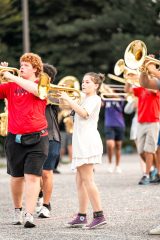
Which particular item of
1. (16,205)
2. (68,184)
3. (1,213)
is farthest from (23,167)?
(68,184)

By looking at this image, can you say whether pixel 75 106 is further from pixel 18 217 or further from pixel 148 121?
pixel 148 121

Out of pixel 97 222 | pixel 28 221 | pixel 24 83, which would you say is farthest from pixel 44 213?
pixel 24 83

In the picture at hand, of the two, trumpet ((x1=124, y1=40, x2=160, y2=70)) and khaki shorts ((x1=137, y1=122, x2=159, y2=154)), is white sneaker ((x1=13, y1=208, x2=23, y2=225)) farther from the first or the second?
khaki shorts ((x1=137, y1=122, x2=159, y2=154))

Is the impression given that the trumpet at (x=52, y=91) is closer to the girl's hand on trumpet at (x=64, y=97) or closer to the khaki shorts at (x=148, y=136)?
the girl's hand on trumpet at (x=64, y=97)

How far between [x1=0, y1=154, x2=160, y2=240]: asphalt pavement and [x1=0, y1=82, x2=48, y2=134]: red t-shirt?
0.96 metres

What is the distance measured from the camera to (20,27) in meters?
33.3

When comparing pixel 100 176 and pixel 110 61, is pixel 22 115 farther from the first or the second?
pixel 110 61

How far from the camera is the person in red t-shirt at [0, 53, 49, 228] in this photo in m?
9.11

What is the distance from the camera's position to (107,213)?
33.6ft

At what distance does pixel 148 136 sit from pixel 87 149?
5.03 m

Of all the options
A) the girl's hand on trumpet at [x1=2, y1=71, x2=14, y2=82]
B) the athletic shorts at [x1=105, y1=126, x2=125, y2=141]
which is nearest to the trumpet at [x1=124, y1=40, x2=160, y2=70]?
the girl's hand on trumpet at [x1=2, y1=71, x2=14, y2=82]

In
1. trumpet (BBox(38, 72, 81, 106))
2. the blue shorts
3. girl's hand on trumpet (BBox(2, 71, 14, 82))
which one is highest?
girl's hand on trumpet (BBox(2, 71, 14, 82))

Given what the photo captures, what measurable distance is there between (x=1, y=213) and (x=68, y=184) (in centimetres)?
418

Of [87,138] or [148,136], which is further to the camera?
[148,136]
